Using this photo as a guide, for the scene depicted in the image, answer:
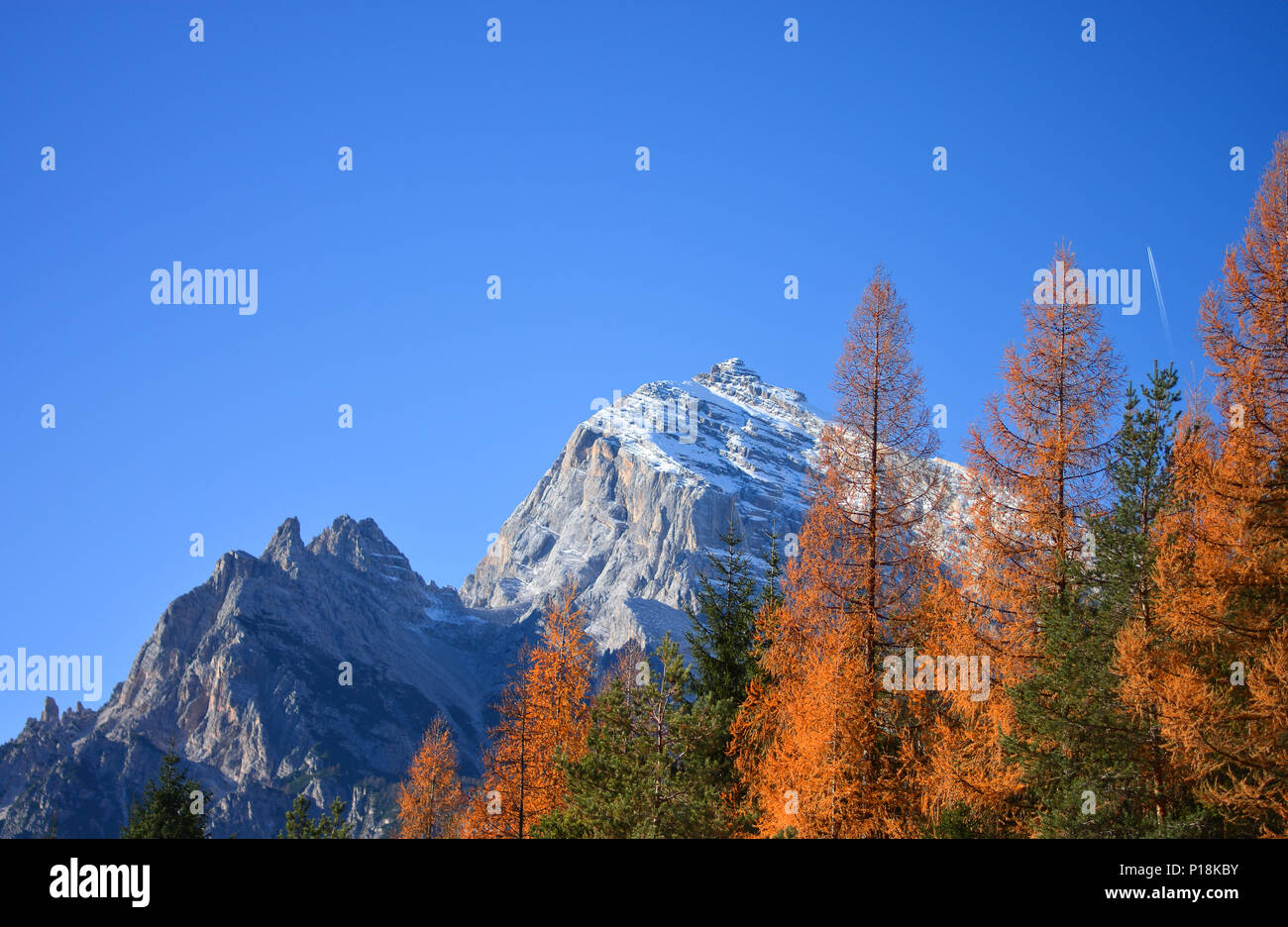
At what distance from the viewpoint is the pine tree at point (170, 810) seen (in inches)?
1593

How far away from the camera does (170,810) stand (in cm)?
4144

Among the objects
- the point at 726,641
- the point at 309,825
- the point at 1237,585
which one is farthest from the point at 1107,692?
the point at 309,825

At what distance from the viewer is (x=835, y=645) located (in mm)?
20547

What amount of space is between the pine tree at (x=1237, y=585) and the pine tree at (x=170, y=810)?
118 ft

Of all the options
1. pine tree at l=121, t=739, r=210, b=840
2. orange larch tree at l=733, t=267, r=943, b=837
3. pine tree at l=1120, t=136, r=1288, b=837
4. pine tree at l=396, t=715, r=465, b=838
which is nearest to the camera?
pine tree at l=1120, t=136, r=1288, b=837

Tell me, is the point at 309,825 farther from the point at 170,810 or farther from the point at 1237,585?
the point at 1237,585

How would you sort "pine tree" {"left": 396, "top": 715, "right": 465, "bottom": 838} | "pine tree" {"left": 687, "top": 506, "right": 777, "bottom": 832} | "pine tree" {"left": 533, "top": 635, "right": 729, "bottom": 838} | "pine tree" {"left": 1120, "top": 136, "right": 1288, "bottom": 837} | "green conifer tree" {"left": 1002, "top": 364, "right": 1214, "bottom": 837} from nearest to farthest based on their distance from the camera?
"pine tree" {"left": 1120, "top": 136, "right": 1288, "bottom": 837}, "green conifer tree" {"left": 1002, "top": 364, "right": 1214, "bottom": 837}, "pine tree" {"left": 533, "top": 635, "right": 729, "bottom": 838}, "pine tree" {"left": 687, "top": 506, "right": 777, "bottom": 832}, "pine tree" {"left": 396, "top": 715, "right": 465, "bottom": 838}

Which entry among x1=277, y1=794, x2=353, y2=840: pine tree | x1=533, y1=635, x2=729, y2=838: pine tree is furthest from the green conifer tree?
x1=277, y1=794, x2=353, y2=840: pine tree

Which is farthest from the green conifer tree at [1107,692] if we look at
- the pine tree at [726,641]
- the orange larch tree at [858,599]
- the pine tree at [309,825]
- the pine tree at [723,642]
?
the pine tree at [309,825]

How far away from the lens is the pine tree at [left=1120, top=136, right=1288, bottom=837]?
16.2 metres

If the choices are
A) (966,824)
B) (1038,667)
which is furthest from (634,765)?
(1038,667)

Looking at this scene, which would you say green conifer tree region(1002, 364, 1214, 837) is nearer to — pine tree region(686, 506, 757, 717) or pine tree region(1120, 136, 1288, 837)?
pine tree region(1120, 136, 1288, 837)

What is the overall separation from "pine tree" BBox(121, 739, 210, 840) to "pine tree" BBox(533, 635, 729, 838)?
868 inches

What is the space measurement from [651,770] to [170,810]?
2802 cm
